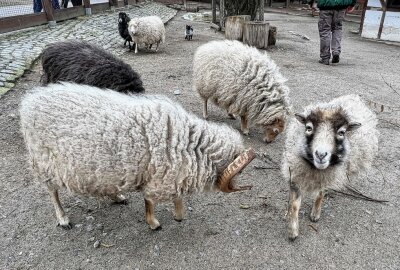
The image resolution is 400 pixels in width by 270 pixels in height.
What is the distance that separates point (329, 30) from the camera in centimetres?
807

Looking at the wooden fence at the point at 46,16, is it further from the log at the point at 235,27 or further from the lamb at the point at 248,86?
the lamb at the point at 248,86

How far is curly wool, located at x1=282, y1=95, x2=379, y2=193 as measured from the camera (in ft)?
8.99

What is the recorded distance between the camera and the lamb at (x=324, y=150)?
246 centimetres

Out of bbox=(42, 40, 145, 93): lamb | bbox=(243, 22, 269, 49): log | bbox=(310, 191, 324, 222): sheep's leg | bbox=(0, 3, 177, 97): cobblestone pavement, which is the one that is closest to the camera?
bbox=(310, 191, 324, 222): sheep's leg

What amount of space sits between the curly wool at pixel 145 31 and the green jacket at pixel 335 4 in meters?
4.27

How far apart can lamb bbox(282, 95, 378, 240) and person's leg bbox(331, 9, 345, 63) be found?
17.4 feet

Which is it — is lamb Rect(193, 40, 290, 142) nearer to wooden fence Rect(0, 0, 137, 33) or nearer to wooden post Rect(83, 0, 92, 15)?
wooden fence Rect(0, 0, 137, 33)

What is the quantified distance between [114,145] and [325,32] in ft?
23.9

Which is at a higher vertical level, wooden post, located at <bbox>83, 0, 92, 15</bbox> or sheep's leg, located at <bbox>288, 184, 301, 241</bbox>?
wooden post, located at <bbox>83, 0, 92, 15</bbox>

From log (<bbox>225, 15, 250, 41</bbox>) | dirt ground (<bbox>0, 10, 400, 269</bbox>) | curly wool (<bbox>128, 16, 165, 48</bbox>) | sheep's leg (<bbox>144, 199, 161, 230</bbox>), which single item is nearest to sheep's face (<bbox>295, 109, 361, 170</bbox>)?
dirt ground (<bbox>0, 10, 400, 269</bbox>)

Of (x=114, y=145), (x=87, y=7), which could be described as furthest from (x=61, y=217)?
(x=87, y=7)

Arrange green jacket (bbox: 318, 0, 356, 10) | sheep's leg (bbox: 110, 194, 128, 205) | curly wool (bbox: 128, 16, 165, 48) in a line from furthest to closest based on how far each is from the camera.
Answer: curly wool (bbox: 128, 16, 165, 48)
green jacket (bbox: 318, 0, 356, 10)
sheep's leg (bbox: 110, 194, 128, 205)

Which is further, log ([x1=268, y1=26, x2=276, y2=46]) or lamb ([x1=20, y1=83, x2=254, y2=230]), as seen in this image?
log ([x1=268, y1=26, x2=276, y2=46])

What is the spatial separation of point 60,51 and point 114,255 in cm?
264
